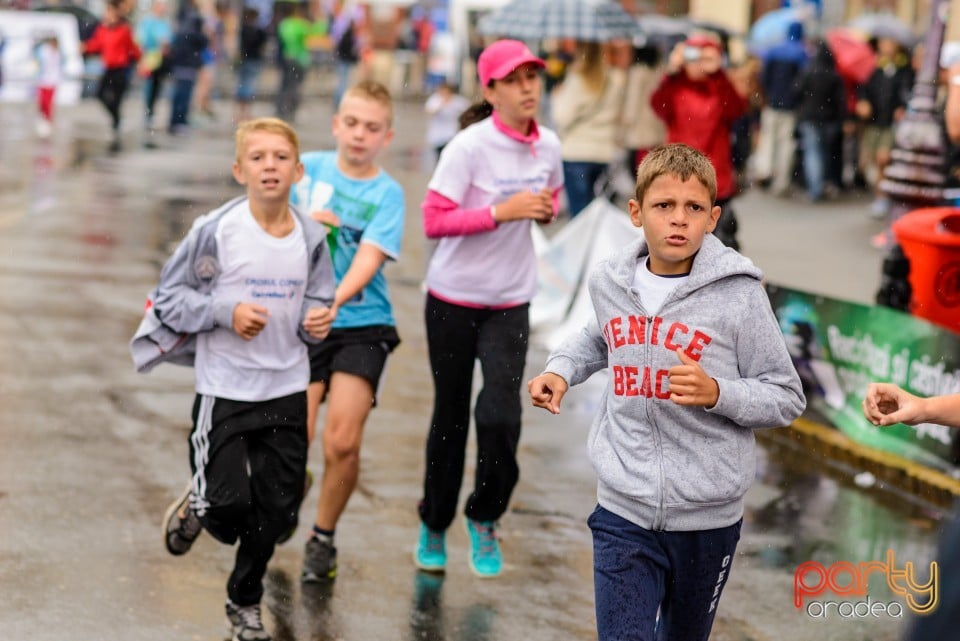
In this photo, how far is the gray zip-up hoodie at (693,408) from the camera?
13.5 feet

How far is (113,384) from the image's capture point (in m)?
9.06

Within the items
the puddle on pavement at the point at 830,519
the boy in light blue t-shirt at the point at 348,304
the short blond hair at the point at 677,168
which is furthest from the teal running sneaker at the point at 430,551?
the short blond hair at the point at 677,168

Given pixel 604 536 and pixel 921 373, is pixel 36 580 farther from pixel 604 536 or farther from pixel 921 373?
pixel 921 373

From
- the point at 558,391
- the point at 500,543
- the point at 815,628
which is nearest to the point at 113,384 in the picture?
the point at 500,543

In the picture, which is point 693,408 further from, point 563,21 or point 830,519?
point 563,21

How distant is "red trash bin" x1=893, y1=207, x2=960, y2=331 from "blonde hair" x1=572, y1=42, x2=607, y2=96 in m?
6.79

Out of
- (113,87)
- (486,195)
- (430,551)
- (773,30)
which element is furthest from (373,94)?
(773,30)

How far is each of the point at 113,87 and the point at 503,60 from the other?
20.3 m

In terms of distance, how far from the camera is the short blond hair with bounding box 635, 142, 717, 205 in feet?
13.6

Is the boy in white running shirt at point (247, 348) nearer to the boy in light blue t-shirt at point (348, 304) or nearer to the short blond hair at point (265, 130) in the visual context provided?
the short blond hair at point (265, 130)

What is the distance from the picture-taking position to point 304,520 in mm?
6840

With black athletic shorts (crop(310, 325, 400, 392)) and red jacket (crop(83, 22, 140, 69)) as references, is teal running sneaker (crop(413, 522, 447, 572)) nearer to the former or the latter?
black athletic shorts (crop(310, 325, 400, 392))

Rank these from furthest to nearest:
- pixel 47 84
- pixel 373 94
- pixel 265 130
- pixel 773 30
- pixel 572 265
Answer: pixel 773 30 → pixel 47 84 → pixel 572 265 → pixel 373 94 → pixel 265 130

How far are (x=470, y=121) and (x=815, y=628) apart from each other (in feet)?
7.76
